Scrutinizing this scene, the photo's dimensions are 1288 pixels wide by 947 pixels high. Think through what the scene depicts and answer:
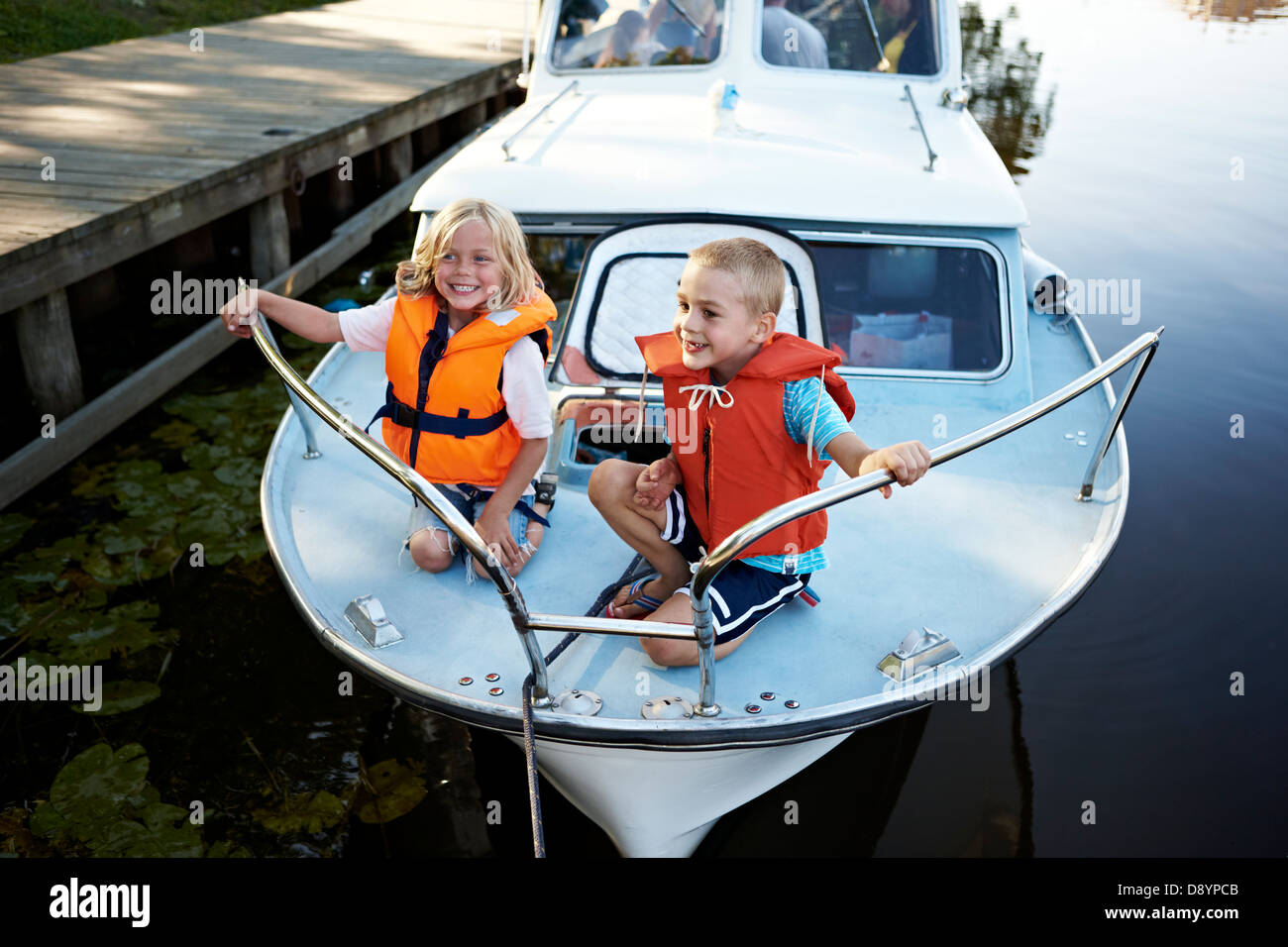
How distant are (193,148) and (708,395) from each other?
14.5ft

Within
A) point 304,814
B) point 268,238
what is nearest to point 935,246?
point 304,814

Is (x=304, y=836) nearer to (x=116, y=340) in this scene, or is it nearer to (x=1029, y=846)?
(x=1029, y=846)

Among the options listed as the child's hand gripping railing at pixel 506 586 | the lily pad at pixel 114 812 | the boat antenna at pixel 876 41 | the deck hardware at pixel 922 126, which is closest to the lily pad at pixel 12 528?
the lily pad at pixel 114 812

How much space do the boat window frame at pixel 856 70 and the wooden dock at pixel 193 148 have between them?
7.57ft

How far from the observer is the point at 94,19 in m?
9.20

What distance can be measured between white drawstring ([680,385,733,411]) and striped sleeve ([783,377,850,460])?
0.13 meters

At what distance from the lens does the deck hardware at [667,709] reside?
214 cm

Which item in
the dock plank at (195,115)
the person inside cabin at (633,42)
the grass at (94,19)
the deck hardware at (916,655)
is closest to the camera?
the deck hardware at (916,655)

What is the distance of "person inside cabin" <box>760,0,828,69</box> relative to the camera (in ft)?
14.6

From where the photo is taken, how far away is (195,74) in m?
7.13

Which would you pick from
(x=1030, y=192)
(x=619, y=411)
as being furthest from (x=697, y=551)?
(x=1030, y=192)

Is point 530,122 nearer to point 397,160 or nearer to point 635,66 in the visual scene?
point 635,66

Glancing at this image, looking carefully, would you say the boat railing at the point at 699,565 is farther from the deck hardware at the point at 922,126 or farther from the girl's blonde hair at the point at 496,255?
the deck hardware at the point at 922,126

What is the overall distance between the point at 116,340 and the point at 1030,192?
7407 mm
